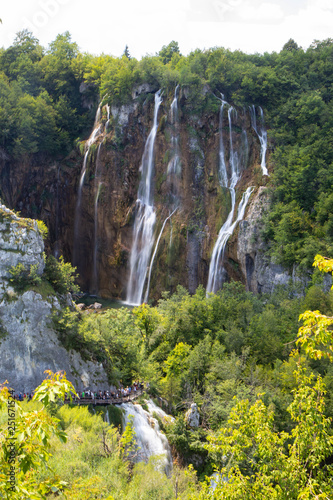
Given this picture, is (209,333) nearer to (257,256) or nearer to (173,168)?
(257,256)

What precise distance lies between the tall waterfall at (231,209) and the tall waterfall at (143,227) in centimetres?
806

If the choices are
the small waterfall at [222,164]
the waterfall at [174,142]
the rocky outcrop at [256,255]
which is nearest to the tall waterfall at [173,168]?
the waterfall at [174,142]

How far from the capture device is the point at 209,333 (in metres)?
25.8

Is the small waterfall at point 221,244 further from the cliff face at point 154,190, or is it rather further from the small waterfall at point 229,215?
the cliff face at point 154,190

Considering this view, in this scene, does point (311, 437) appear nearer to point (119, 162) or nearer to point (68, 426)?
point (68, 426)

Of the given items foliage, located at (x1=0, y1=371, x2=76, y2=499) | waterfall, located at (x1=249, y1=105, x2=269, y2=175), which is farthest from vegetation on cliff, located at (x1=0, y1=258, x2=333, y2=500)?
waterfall, located at (x1=249, y1=105, x2=269, y2=175)

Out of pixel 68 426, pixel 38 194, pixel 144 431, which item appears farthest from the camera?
pixel 38 194

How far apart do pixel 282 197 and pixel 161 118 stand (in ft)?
58.2

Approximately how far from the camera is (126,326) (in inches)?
1030

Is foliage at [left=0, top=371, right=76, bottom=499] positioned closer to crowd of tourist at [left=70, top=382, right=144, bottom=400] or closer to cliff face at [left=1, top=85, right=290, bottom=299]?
crowd of tourist at [left=70, top=382, right=144, bottom=400]

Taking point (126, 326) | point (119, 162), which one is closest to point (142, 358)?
point (126, 326)

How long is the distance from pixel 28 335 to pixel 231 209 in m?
24.7

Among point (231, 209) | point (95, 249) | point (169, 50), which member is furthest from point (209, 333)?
point (169, 50)

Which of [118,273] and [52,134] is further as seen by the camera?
[52,134]
